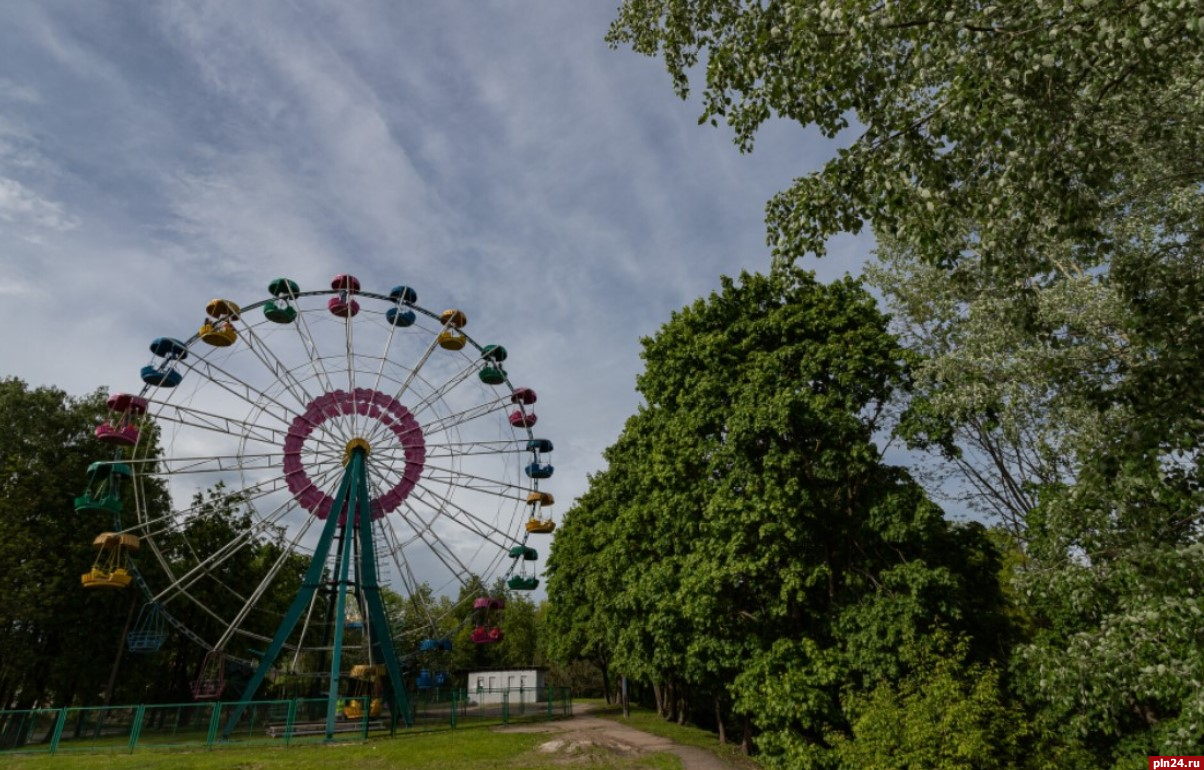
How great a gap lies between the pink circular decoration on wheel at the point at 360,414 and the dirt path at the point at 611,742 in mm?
11092

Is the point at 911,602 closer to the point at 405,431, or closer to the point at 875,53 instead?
the point at 875,53

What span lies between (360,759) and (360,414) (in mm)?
13260

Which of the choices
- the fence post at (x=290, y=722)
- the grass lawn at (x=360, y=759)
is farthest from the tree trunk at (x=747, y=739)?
the fence post at (x=290, y=722)

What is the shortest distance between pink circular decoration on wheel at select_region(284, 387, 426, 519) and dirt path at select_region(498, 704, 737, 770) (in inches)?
437

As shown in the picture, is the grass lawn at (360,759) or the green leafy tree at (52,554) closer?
the grass lawn at (360,759)

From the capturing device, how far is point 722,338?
67.2 feet

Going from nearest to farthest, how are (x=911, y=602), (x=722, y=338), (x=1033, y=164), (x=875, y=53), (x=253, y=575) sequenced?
(x=1033, y=164) < (x=875, y=53) < (x=911, y=602) < (x=722, y=338) < (x=253, y=575)

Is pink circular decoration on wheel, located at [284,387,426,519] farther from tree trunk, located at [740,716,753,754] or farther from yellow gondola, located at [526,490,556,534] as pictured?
tree trunk, located at [740,716,753,754]

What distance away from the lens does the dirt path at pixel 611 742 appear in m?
20.8

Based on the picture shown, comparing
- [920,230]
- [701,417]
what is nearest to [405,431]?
[701,417]

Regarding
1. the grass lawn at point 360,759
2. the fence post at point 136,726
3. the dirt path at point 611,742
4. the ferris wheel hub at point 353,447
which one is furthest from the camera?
the ferris wheel hub at point 353,447

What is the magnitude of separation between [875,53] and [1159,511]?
7920 mm

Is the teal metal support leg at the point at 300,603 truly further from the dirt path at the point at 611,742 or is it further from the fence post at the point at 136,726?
the dirt path at the point at 611,742

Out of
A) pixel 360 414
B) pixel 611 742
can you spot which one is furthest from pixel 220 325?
pixel 611 742
